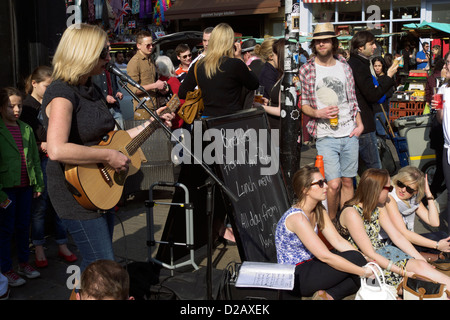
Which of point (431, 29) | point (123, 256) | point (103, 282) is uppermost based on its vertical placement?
point (431, 29)

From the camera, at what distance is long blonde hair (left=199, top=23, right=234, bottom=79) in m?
5.25

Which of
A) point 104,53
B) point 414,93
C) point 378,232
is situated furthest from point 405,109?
point 104,53

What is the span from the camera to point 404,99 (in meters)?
12.8

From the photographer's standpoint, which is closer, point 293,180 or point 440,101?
point 293,180

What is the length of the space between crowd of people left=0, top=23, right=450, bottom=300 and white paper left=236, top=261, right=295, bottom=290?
739mm

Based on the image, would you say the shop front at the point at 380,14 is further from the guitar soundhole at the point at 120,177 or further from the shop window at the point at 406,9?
the guitar soundhole at the point at 120,177

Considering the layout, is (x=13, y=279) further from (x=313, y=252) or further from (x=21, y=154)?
(x=313, y=252)

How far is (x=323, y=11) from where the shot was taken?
21.9m

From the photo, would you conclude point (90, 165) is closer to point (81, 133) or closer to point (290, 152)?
point (81, 133)

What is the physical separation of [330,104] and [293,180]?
4.38 ft

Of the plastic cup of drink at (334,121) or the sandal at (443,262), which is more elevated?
the plastic cup of drink at (334,121)

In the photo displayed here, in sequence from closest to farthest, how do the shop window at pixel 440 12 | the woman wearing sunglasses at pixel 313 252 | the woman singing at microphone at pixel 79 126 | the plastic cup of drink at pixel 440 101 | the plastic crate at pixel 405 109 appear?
the woman singing at microphone at pixel 79 126 < the woman wearing sunglasses at pixel 313 252 < the plastic cup of drink at pixel 440 101 < the plastic crate at pixel 405 109 < the shop window at pixel 440 12

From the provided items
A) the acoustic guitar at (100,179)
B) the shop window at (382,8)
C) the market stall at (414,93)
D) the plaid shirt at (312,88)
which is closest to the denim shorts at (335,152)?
the plaid shirt at (312,88)

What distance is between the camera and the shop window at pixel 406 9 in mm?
20250
